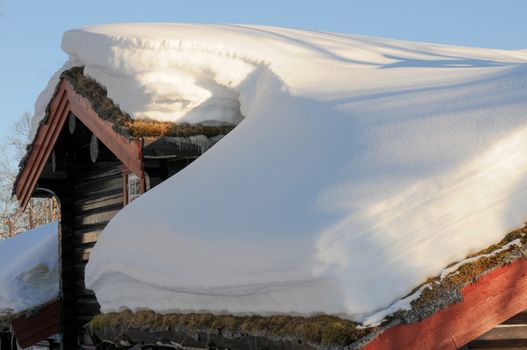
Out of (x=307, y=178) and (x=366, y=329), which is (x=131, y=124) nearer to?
(x=307, y=178)

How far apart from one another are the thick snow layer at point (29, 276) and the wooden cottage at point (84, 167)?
23 cm

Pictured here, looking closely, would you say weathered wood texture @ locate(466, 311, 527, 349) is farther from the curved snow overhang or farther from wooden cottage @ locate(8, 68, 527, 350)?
the curved snow overhang

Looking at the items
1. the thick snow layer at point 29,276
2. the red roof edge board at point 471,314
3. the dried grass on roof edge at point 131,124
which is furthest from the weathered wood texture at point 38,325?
the red roof edge board at point 471,314

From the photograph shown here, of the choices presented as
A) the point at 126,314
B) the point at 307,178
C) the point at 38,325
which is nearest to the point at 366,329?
the point at 307,178

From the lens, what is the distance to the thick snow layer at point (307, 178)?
136 inches

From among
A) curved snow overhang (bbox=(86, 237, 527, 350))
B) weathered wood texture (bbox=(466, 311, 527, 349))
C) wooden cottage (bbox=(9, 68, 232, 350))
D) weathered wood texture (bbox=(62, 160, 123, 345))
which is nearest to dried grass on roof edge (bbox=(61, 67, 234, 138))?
wooden cottage (bbox=(9, 68, 232, 350))

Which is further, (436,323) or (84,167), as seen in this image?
(84,167)

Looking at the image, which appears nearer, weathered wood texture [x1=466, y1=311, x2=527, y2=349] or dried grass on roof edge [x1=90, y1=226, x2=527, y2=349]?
dried grass on roof edge [x1=90, y1=226, x2=527, y2=349]

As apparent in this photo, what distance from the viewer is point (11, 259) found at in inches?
444

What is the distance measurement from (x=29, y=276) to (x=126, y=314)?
17.4ft

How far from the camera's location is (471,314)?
357 centimetres

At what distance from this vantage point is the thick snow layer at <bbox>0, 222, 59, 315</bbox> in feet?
32.1

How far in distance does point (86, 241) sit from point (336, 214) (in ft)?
20.8

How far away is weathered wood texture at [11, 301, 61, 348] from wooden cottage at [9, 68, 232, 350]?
0.01 m
